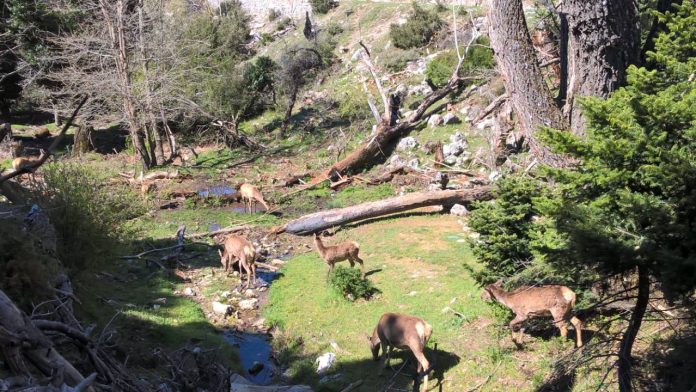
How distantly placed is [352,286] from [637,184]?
23.8ft

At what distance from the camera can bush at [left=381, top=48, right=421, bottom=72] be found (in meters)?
30.4

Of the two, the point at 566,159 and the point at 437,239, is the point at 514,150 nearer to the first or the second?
the point at 437,239

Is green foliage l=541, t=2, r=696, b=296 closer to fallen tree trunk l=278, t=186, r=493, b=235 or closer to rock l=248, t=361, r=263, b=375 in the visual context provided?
rock l=248, t=361, r=263, b=375

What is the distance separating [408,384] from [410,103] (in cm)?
1767

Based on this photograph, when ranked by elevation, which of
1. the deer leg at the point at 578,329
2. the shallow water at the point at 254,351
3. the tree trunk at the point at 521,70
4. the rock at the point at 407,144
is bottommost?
the shallow water at the point at 254,351

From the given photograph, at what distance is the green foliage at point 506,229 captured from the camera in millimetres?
9039

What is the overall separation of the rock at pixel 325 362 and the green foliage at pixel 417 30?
82.1ft

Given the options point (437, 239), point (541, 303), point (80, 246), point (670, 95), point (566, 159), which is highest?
point (670, 95)

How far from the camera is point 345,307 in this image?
11469mm

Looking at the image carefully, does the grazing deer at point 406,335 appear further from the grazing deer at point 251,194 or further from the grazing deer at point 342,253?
the grazing deer at point 251,194

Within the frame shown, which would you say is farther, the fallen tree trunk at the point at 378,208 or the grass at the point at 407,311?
the fallen tree trunk at the point at 378,208

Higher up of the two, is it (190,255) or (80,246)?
(80,246)

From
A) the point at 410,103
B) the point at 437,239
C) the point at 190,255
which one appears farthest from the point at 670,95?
the point at 410,103

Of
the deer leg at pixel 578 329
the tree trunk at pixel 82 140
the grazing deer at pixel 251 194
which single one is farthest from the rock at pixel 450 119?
the tree trunk at pixel 82 140
